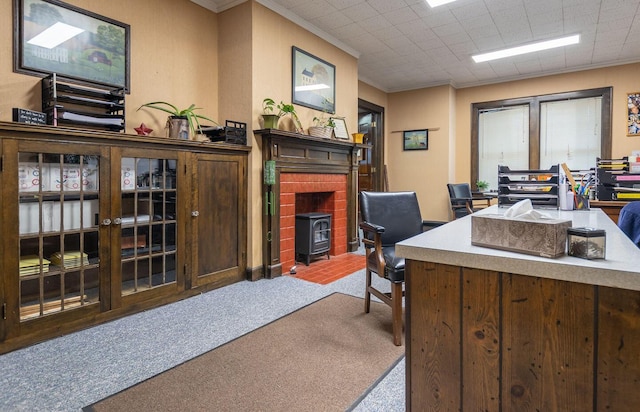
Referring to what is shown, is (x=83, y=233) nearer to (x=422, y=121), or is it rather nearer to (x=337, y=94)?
(x=337, y=94)

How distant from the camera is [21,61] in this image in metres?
2.53

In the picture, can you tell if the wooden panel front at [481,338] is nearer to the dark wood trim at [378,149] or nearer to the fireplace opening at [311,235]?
the fireplace opening at [311,235]

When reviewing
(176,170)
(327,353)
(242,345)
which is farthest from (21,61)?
(327,353)

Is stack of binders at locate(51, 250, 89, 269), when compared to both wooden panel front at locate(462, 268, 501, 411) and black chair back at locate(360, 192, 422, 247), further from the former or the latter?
wooden panel front at locate(462, 268, 501, 411)

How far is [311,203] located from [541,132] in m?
4.41

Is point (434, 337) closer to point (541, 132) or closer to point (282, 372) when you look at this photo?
point (282, 372)

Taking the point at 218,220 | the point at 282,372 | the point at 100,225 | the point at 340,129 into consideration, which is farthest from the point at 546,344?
the point at 340,129

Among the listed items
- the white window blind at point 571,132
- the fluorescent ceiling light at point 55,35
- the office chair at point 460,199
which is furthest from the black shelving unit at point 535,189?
the white window blind at point 571,132

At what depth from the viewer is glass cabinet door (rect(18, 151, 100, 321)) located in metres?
2.23

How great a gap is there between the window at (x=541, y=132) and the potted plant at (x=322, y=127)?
11.8ft

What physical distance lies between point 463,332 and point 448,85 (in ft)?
21.1

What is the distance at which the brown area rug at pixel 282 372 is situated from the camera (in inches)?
66.7

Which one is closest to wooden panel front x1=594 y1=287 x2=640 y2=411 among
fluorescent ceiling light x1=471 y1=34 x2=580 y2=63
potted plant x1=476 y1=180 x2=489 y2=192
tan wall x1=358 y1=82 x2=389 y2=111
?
fluorescent ceiling light x1=471 y1=34 x2=580 y2=63

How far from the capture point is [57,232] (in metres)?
2.36
